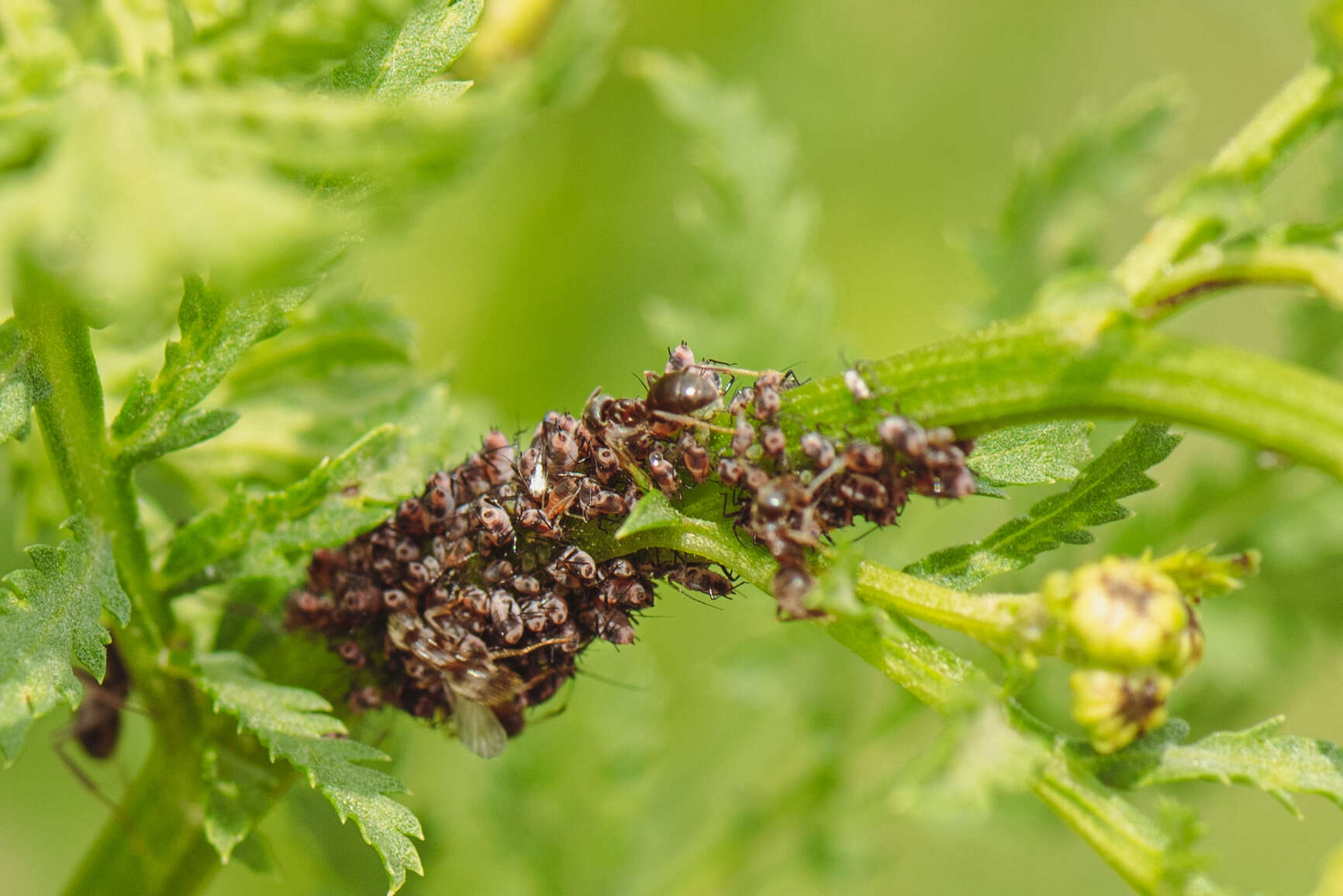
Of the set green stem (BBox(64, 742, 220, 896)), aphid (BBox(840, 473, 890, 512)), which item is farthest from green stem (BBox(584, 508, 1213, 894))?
green stem (BBox(64, 742, 220, 896))

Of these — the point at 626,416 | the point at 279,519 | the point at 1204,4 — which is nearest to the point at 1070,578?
the point at 626,416

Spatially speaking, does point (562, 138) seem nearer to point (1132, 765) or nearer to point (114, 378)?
point (114, 378)

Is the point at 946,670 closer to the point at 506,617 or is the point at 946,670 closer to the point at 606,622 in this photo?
the point at 606,622

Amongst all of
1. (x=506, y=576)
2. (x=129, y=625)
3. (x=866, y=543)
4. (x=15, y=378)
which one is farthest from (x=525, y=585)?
(x=866, y=543)

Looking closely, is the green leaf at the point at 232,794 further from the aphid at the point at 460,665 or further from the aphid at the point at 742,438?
the aphid at the point at 742,438

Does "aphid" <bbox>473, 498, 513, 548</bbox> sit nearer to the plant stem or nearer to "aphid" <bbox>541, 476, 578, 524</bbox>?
"aphid" <bbox>541, 476, 578, 524</bbox>

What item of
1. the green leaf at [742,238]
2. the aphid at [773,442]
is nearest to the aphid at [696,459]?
A: the aphid at [773,442]
